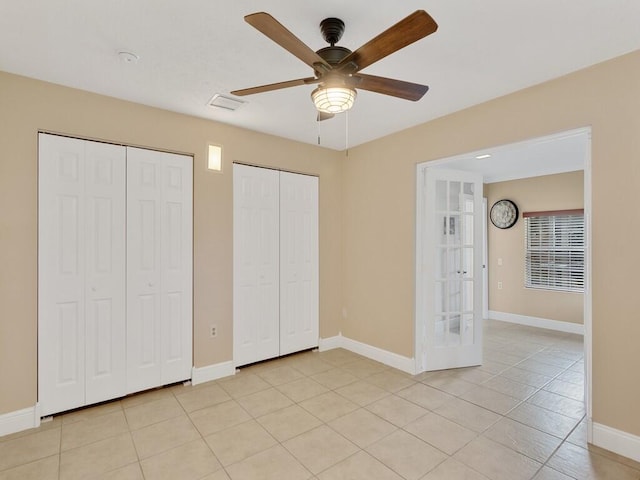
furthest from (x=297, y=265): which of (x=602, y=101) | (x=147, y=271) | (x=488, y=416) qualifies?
(x=602, y=101)

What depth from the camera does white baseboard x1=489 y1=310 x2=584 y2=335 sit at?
17.1 feet

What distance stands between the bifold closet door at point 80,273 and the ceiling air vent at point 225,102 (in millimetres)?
957

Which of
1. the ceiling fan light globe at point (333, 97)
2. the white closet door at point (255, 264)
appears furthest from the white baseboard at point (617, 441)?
the white closet door at point (255, 264)

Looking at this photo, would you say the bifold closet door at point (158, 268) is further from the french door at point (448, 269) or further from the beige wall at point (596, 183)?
the french door at point (448, 269)

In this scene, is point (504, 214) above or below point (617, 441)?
above

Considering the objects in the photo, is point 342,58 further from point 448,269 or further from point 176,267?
point 448,269

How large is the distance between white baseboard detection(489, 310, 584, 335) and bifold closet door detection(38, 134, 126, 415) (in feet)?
19.6

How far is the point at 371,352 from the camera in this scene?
410cm

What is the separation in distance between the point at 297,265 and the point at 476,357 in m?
2.39

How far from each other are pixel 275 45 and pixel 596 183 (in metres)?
2.44

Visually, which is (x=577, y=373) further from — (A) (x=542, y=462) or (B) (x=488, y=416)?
(A) (x=542, y=462)

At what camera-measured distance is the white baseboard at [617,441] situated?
2180 mm

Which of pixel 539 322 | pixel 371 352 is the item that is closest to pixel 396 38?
pixel 371 352

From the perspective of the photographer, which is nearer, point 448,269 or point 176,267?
point 176,267
